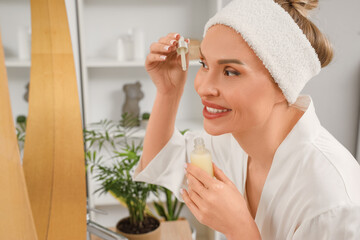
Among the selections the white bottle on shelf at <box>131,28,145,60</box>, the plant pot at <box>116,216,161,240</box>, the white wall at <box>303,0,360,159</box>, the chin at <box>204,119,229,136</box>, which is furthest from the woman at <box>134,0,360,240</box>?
the white wall at <box>303,0,360,159</box>

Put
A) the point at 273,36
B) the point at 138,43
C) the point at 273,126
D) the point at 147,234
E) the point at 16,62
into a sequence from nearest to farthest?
the point at 16,62
the point at 273,36
the point at 273,126
the point at 147,234
the point at 138,43

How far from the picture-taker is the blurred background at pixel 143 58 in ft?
6.90

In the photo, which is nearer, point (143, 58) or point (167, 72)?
point (167, 72)

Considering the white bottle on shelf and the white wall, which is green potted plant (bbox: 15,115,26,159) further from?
the white wall

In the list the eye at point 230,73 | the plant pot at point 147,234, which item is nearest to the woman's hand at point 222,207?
the eye at point 230,73

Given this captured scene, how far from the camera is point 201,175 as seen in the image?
81 cm

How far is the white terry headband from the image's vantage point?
741 mm

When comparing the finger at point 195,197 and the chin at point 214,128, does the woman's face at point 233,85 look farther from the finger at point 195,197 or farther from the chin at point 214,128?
the finger at point 195,197

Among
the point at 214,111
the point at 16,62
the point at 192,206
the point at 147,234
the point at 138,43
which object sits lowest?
the point at 147,234

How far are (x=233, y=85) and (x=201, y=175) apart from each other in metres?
0.22

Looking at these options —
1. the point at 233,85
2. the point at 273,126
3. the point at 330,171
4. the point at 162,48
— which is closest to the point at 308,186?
the point at 330,171

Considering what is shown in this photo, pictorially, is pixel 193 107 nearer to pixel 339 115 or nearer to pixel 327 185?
pixel 339 115

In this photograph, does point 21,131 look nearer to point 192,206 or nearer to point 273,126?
→ point 192,206

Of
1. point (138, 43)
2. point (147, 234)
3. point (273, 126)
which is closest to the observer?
point (273, 126)
